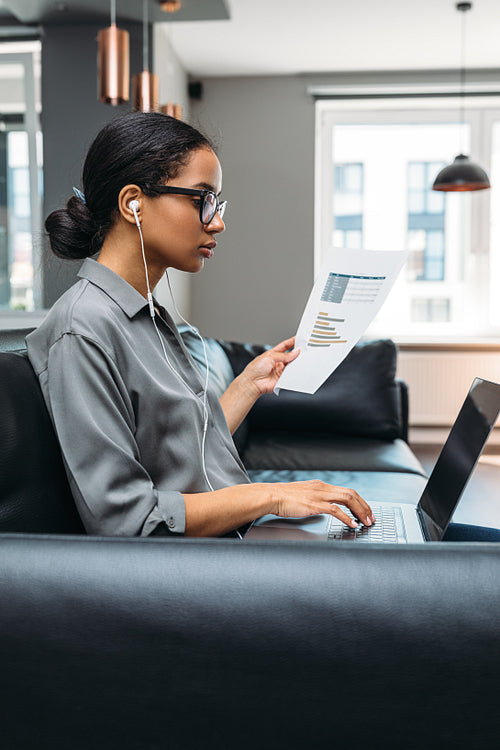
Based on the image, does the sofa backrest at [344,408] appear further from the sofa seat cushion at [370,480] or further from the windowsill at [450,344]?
the windowsill at [450,344]

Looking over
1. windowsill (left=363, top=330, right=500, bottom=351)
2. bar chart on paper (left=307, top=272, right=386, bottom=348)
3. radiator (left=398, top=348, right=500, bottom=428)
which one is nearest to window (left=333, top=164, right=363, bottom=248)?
windowsill (left=363, top=330, right=500, bottom=351)

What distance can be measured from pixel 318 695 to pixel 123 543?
0.23 meters

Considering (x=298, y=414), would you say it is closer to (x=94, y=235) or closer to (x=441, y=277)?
(x=94, y=235)

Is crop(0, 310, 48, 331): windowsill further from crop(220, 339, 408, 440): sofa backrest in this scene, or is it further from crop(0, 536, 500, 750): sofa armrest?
crop(0, 536, 500, 750): sofa armrest

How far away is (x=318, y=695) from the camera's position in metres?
0.65

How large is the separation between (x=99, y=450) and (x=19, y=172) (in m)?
4.45

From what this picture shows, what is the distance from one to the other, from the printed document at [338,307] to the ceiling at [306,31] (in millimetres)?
3261

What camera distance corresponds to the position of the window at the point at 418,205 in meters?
5.64

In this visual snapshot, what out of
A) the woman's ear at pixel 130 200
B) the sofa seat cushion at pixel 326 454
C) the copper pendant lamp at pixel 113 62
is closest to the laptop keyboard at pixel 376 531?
the woman's ear at pixel 130 200

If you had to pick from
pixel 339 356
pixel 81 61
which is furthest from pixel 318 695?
pixel 81 61

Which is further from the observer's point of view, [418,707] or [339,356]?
[339,356]

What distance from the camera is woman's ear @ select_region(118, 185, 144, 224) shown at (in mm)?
1032

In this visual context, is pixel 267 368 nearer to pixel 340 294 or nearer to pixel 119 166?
pixel 340 294

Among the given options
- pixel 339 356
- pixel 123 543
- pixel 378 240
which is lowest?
pixel 123 543
